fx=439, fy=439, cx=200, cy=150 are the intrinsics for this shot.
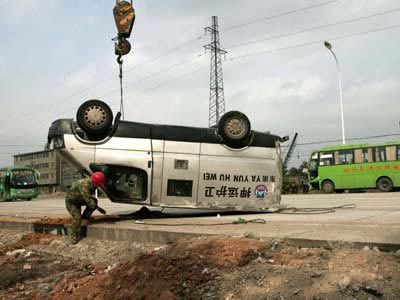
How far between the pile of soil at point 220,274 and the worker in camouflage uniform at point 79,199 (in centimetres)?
122

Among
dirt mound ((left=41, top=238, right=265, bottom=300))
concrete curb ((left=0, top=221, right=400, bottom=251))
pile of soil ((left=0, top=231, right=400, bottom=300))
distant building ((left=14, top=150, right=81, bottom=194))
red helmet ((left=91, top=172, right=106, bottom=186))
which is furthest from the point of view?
distant building ((left=14, top=150, right=81, bottom=194))

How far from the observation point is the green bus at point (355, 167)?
26.3 meters

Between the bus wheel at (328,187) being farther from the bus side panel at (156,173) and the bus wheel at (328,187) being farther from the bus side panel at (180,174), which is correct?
the bus side panel at (156,173)

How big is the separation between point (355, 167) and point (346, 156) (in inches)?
36.4

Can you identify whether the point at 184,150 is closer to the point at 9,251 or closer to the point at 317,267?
the point at 9,251

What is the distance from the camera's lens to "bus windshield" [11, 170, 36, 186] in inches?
1508

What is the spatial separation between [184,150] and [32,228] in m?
4.53

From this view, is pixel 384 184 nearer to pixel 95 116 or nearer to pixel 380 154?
pixel 380 154

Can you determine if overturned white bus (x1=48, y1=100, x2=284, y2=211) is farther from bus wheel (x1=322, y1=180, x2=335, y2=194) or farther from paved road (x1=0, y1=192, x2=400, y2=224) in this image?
bus wheel (x1=322, y1=180, x2=335, y2=194)

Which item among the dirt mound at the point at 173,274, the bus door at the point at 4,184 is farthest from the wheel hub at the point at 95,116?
the bus door at the point at 4,184

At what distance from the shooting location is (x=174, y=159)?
33.8 ft

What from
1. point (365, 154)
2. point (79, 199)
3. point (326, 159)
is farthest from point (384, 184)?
point (79, 199)

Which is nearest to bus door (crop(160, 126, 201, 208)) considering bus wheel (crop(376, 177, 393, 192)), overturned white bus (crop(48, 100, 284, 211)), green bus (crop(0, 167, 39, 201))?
overturned white bus (crop(48, 100, 284, 211))

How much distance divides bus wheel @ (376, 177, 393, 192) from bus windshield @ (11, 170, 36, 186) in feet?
94.6
